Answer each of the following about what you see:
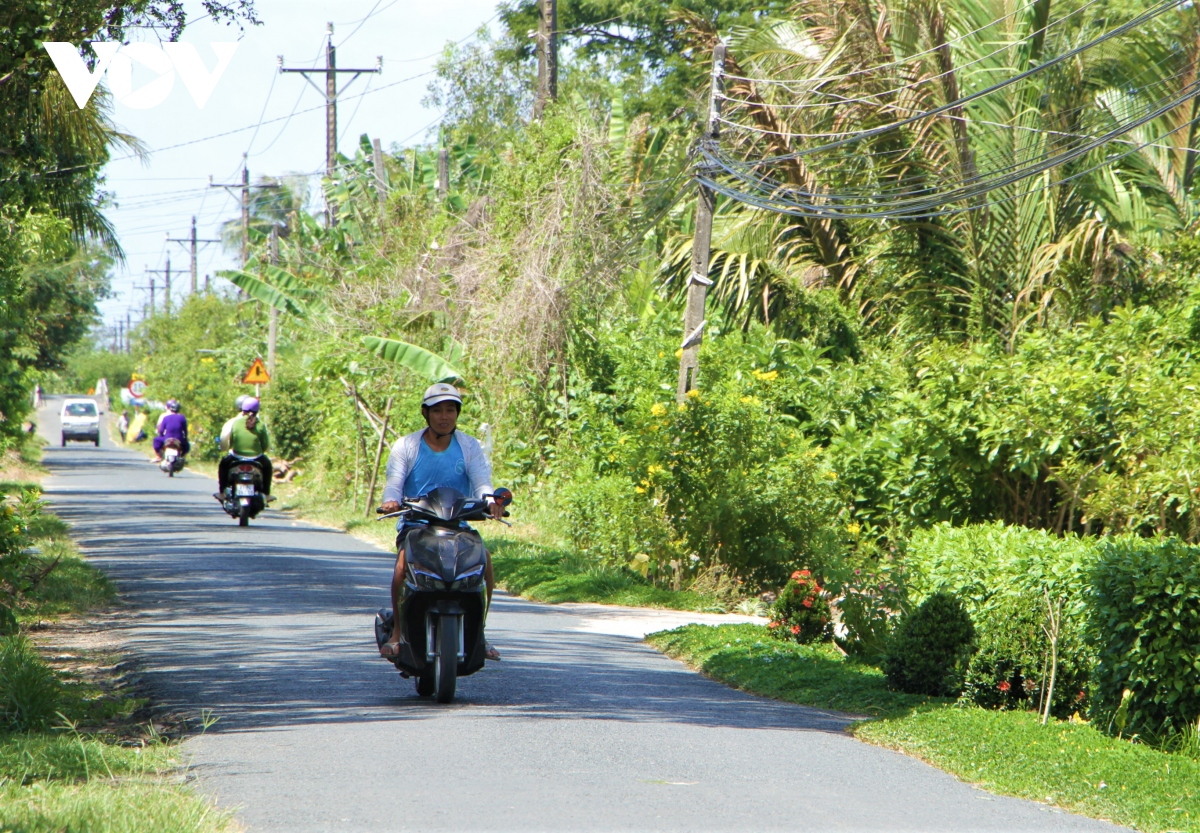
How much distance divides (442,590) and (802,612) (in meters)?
5.07

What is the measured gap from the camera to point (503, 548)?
64.0ft

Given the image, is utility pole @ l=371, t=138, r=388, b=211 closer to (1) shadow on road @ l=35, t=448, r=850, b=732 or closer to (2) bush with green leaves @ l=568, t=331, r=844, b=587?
(1) shadow on road @ l=35, t=448, r=850, b=732

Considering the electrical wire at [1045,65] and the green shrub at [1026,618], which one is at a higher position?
the electrical wire at [1045,65]

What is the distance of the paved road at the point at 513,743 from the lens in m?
6.03

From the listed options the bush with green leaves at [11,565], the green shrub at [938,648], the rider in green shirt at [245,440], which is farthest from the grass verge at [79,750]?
the rider in green shirt at [245,440]

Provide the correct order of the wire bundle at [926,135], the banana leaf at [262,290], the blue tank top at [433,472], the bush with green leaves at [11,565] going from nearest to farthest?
the blue tank top at [433,472] → the bush with green leaves at [11,565] → the wire bundle at [926,135] → the banana leaf at [262,290]

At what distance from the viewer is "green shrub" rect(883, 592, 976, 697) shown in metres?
9.65

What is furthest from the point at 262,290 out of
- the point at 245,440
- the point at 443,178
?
the point at 245,440

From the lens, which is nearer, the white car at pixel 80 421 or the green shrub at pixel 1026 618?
the green shrub at pixel 1026 618

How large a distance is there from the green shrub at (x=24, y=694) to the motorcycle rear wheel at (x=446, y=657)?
85.5 inches

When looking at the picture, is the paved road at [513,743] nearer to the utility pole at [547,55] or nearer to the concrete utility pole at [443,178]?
the utility pole at [547,55]

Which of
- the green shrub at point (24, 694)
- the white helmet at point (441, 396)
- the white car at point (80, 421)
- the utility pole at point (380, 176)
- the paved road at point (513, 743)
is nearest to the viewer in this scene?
the paved road at point (513, 743)

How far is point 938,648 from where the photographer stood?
380 inches

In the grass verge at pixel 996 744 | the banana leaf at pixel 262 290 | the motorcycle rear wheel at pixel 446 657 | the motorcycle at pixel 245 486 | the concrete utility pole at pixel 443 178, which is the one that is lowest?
the grass verge at pixel 996 744
